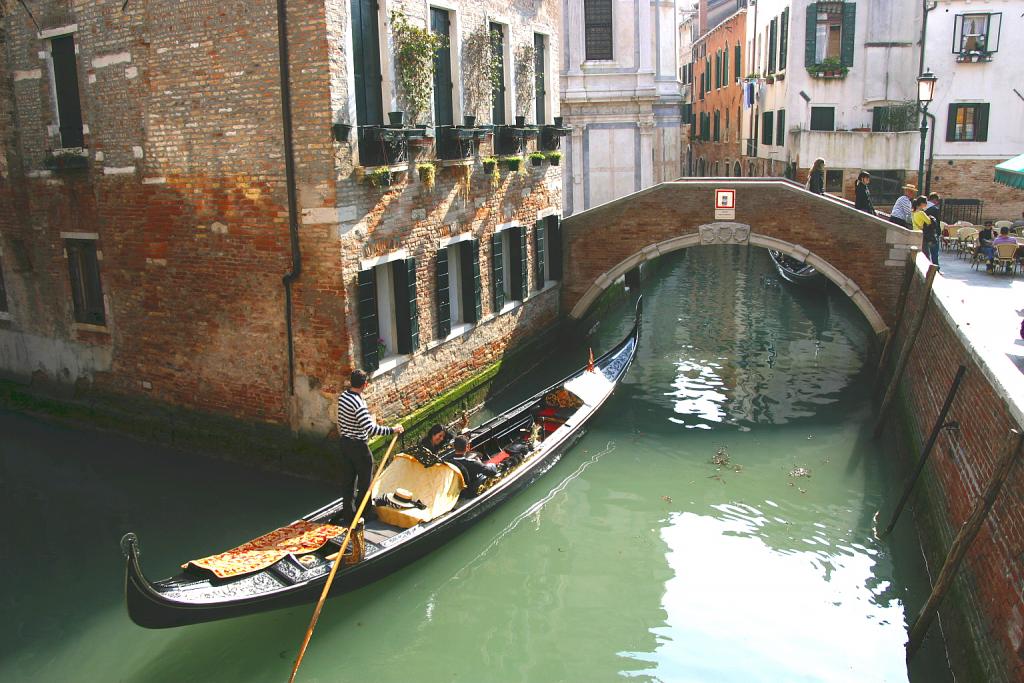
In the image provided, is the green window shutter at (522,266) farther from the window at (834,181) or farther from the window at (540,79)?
the window at (834,181)

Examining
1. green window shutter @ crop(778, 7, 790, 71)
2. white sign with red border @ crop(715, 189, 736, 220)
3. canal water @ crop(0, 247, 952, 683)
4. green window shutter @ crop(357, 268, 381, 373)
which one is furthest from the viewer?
green window shutter @ crop(778, 7, 790, 71)

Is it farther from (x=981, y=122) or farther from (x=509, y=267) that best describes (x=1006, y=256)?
(x=981, y=122)

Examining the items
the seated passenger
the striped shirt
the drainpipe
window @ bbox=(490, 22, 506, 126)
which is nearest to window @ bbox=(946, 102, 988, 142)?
window @ bbox=(490, 22, 506, 126)

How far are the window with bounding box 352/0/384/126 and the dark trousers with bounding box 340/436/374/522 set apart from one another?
3.04 metres

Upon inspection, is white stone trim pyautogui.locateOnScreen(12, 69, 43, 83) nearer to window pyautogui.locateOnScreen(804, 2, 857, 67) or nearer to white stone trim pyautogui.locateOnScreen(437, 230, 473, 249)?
white stone trim pyautogui.locateOnScreen(437, 230, 473, 249)

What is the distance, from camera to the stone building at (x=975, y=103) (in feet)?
58.0

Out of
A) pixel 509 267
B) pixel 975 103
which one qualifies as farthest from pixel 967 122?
pixel 509 267

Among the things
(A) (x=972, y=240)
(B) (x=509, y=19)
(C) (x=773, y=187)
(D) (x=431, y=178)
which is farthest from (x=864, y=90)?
(D) (x=431, y=178)

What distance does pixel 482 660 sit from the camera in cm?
623

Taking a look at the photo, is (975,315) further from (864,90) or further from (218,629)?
(864,90)

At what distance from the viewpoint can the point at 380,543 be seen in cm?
675

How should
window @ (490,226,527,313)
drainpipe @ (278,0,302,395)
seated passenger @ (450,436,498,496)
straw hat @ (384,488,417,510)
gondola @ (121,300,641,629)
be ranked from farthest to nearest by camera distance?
→ window @ (490,226,527,313)
drainpipe @ (278,0,302,395)
seated passenger @ (450,436,498,496)
straw hat @ (384,488,417,510)
gondola @ (121,300,641,629)

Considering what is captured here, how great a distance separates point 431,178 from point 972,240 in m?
8.86

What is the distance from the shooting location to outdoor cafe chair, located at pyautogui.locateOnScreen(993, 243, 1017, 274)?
11.6 metres
